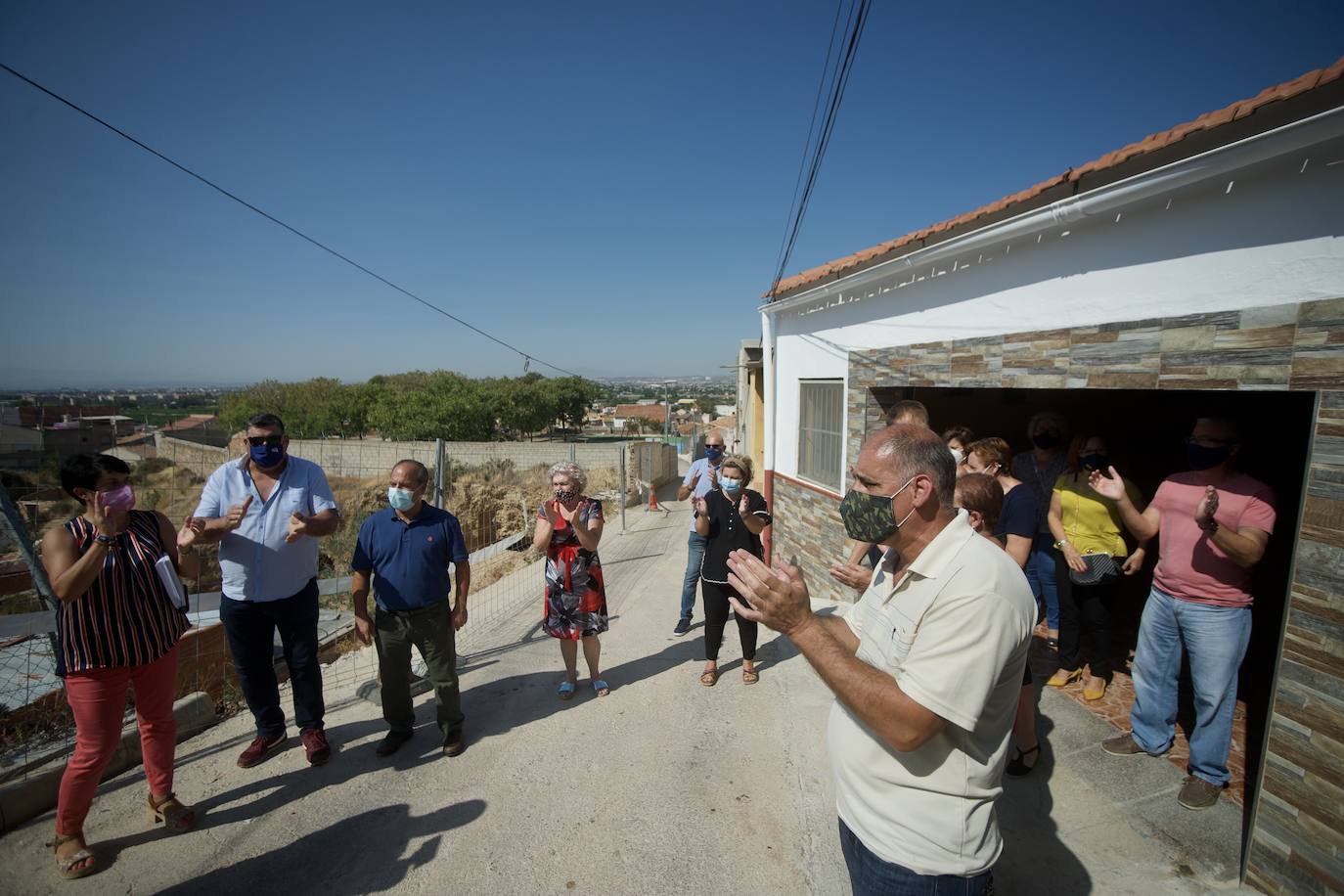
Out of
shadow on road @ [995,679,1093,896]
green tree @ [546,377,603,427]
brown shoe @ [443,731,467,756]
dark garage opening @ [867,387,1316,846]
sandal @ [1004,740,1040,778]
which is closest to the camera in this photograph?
shadow on road @ [995,679,1093,896]

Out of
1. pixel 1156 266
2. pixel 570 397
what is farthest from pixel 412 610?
pixel 570 397

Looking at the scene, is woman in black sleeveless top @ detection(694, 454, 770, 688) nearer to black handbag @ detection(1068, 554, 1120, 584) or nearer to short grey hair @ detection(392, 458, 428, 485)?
short grey hair @ detection(392, 458, 428, 485)

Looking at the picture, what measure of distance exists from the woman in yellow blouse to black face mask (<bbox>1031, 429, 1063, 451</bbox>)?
0.32 m

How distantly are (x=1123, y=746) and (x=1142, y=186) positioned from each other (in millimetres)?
3120

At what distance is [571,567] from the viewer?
369cm

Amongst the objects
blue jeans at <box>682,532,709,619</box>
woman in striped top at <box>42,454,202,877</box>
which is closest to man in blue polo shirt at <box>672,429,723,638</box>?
blue jeans at <box>682,532,709,619</box>

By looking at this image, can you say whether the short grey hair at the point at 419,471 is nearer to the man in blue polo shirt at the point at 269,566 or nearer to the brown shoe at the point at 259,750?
the man in blue polo shirt at the point at 269,566

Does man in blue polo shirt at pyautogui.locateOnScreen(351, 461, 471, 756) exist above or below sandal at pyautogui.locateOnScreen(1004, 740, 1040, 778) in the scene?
above

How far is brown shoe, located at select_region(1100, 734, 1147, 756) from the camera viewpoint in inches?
121

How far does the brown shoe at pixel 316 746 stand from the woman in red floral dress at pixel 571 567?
1405mm

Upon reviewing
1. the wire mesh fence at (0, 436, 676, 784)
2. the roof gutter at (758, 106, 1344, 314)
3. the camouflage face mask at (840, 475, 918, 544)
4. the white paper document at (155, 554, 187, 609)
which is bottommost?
the wire mesh fence at (0, 436, 676, 784)

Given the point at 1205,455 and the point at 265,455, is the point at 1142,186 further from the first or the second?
the point at 265,455

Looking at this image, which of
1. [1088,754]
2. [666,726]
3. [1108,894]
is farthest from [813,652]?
[1088,754]

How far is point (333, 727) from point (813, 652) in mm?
3605
